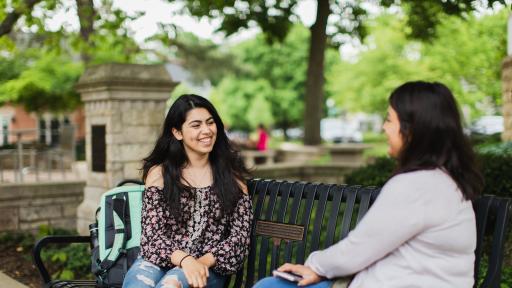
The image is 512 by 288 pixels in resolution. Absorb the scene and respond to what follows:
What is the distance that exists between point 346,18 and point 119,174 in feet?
29.8

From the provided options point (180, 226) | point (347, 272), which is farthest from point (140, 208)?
point (347, 272)

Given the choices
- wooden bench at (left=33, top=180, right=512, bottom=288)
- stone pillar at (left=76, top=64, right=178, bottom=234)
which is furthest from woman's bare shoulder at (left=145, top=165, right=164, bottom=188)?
stone pillar at (left=76, top=64, right=178, bottom=234)

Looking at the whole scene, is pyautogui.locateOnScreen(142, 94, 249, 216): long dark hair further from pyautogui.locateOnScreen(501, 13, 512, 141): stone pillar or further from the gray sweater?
pyautogui.locateOnScreen(501, 13, 512, 141): stone pillar

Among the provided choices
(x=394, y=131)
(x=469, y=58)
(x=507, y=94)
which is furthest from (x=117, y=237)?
(x=469, y=58)

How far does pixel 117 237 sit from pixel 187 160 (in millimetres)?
632

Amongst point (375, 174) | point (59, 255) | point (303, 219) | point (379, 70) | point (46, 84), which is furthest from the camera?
point (379, 70)

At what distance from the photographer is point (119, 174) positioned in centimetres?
665

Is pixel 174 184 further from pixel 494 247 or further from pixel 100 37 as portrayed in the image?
pixel 100 37

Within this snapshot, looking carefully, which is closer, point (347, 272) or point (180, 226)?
point (347, 272)

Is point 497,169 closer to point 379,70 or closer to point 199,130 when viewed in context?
point 199,130

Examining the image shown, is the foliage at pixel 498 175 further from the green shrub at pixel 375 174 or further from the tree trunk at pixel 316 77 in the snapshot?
the tree trunk at pixel 316 77

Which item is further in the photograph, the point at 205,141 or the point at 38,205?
the point at 38,205

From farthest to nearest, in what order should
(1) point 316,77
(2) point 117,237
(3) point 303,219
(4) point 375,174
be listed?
1. (1) point 316,77
2. (4) point 375,174
3. (2) point 117,237
4. (3) point 303,219

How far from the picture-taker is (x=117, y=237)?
3.66 metres
